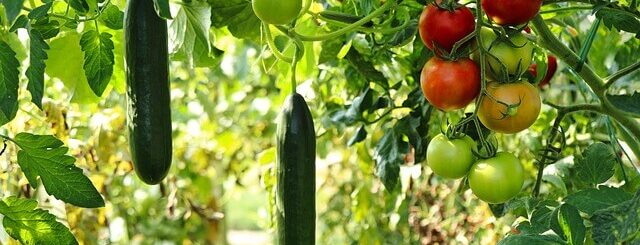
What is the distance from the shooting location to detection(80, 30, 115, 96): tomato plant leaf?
1.32m

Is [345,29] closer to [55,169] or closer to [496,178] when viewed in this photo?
[496,178]

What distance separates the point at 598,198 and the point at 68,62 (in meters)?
0.83

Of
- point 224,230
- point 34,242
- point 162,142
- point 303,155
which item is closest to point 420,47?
point 303,155

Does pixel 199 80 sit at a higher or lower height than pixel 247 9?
lower

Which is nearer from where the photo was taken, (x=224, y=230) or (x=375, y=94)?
(x=375, y=94)

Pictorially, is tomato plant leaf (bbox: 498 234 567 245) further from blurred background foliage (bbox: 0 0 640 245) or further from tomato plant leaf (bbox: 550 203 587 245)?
blurred background foliage (bbox: 0 0 640 245)

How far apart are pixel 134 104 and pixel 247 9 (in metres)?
0.37

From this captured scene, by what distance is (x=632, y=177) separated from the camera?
1675 millimetres

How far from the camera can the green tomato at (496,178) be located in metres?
1.23

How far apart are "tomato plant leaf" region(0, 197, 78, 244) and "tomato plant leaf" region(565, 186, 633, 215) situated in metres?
0.62

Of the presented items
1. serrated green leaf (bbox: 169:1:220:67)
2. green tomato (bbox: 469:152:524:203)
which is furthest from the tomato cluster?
serrated green leaf (bbox: 169:1:220:67)

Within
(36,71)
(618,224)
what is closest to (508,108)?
(618,224)

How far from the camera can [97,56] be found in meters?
1.32

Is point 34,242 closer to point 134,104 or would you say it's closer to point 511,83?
point 134,104
